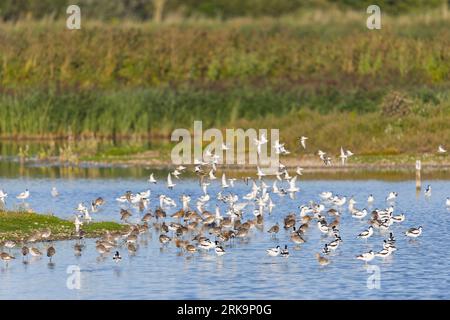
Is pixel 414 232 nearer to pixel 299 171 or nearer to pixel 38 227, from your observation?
pixel 38 227

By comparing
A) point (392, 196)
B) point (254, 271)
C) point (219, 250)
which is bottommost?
point (254, 271)

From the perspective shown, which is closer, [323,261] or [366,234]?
[323,261]

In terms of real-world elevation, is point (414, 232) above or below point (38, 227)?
below

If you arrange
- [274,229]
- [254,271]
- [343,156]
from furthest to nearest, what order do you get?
[343,156]
[274,229]
[254,271]

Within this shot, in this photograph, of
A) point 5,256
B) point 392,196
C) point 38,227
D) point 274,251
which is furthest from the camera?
point 392,196

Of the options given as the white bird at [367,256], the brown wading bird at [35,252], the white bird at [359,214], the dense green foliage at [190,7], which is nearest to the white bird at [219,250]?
the white bird at [367,256]

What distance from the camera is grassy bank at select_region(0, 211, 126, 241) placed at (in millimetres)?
27308

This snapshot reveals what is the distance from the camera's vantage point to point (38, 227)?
27.8 meters

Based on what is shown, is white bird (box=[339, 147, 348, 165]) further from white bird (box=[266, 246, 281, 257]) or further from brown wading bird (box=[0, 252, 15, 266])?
brown wading bird (box=[0, 252, 15, 266])

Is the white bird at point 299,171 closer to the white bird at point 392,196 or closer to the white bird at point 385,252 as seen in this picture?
the white bird at point 392,196

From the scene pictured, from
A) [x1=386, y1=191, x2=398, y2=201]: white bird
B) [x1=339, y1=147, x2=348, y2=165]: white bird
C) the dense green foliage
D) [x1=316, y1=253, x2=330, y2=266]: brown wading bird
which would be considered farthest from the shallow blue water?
the dense green foliage

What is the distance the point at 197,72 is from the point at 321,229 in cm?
3409

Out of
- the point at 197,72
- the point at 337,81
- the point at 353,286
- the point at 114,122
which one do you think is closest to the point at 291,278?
the point at 353,286

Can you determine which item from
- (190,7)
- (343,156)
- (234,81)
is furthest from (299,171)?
(190,7)
